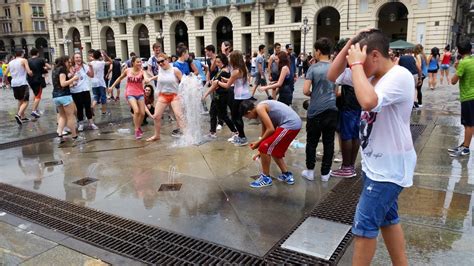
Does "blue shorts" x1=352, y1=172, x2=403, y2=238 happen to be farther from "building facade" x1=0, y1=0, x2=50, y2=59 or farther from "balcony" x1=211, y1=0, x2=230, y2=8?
"building facade" x1=0, y1=0, x2=50, y2=59

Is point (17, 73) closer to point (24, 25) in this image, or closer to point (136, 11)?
point (136, 11)

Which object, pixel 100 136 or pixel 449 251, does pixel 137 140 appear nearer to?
pixel 100 136

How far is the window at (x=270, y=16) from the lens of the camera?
42.6 metres

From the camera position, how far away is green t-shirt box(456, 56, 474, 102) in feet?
19.7

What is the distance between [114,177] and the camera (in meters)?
5.80

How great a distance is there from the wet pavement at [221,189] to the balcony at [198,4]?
134 ft

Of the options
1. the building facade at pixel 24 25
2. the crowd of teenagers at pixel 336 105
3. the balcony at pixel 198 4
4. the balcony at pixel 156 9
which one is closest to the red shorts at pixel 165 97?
the crowd of teenagers at pixel 336 105

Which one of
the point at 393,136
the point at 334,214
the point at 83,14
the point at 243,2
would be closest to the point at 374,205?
the point at 393,136

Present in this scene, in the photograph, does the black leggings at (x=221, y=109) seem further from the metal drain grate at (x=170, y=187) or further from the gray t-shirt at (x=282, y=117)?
the gray t-shirt at (x=282, y=117)

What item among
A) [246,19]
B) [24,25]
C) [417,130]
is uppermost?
[24,25]

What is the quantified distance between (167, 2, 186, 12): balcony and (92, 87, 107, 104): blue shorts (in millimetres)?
39191

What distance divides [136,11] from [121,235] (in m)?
53.4

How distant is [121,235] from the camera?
3.97 meters

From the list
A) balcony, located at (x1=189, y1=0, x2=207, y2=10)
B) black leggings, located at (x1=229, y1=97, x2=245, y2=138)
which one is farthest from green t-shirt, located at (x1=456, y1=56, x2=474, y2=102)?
balcony, located at (x1=189, y1=0, x2=207, y2=10)
